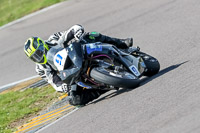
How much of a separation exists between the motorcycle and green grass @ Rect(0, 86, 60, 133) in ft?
6.13

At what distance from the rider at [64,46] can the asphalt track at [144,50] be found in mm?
235

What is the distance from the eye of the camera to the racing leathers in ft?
27.1

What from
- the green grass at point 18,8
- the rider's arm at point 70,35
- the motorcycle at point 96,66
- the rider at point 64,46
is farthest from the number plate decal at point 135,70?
the green grass at point 18,8

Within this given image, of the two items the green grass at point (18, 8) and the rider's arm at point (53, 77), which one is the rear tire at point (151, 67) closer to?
the rider's arm at point (53, 77)

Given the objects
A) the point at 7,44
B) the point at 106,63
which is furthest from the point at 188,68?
the point at 7,44

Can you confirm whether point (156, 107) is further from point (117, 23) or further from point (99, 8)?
point (99, 8)

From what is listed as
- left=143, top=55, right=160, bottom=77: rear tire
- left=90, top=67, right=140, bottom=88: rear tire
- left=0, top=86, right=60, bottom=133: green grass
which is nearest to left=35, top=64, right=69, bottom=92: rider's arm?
left=0, top=86, right=60, bottom=133: green grass

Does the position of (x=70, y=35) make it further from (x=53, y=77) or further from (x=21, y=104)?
(x=21, y=104)

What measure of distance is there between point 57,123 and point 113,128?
5.41 feet

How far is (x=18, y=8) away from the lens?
17.5 meters

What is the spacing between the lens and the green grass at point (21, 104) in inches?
374

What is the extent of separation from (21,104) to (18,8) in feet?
26.1

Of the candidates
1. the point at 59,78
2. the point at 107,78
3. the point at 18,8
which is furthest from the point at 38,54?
the point at 18,8

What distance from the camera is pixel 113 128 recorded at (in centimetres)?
662
